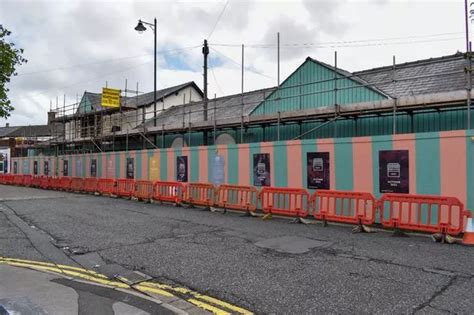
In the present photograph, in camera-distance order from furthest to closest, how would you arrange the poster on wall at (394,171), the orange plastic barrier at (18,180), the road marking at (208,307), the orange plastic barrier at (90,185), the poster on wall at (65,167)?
1. the orange plastic barrier at (18,180)
2. the poster on wall at (65,167)
3. the orange plastic barrier at (90,185)
4. the poster on wall at (394,171)
5. the road marking at (208,307)

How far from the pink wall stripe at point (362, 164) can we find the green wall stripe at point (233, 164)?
5.11 meters

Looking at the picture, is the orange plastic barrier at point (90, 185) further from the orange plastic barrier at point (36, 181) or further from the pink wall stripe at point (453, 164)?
the pink wall stripe at point (453, 164)

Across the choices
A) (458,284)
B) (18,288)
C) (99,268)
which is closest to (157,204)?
(99,268)

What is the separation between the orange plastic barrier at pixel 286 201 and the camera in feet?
38.7

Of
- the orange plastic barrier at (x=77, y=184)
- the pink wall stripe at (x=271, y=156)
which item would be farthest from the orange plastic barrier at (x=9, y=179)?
the pink wall stripe at (x=271, y=156)

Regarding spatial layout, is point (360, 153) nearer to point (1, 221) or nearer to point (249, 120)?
point (249, 120)

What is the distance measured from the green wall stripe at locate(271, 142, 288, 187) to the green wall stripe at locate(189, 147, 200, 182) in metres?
4.55

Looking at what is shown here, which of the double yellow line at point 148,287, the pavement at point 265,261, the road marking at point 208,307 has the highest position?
the pavement at point 265,261

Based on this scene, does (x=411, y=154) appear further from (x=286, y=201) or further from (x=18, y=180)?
(x=18, y=180)

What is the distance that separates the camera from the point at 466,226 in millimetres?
8453

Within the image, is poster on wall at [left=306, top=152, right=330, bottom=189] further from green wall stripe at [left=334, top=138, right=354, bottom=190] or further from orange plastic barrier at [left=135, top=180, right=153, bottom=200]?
orange plastic barrier at [left=135, top=180, right=153, bottom=200]

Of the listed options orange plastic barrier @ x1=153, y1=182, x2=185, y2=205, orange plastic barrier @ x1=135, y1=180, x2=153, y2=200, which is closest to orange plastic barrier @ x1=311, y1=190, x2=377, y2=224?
orange plastic barrier @ x1=153, y1=182, x2=185, y2=205

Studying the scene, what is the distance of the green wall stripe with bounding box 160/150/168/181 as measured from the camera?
19391 mm

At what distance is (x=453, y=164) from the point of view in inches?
378
